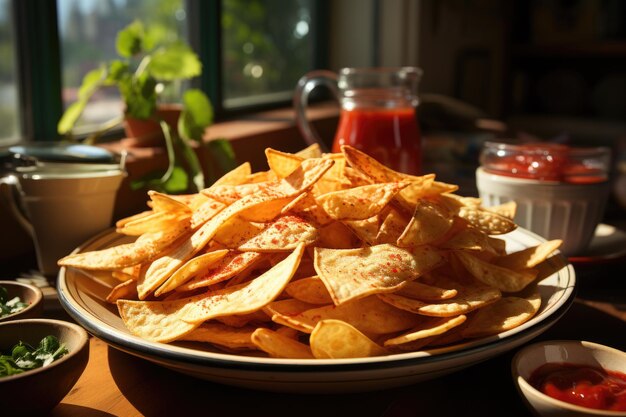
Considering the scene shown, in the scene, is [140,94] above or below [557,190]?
above

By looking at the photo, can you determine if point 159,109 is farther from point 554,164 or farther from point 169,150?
point 554,164

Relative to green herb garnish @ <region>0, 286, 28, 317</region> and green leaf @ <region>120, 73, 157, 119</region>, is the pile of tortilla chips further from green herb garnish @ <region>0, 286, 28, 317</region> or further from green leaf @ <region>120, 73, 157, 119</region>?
green leaf @ <region>120, 73, 157, 119</region>

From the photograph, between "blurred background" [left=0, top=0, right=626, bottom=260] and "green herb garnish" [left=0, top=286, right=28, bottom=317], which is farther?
"blurred background" [left=0, top=0, right=626, bottom=260]

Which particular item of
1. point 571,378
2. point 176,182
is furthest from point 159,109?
point 571,378

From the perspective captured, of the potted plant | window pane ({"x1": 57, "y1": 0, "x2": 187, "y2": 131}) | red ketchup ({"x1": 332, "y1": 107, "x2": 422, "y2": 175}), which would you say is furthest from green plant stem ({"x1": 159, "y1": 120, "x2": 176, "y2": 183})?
red ketchup ({"x1": 332, "y1": 107, "x2": 422, "y2": 175})

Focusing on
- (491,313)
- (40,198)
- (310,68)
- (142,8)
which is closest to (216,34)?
(142,8)

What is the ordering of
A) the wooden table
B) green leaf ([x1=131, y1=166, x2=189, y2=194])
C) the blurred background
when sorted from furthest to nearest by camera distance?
the blurred background
green leaf ([x1=131, y1=166, x2=189, y2=194])
the wooden table
